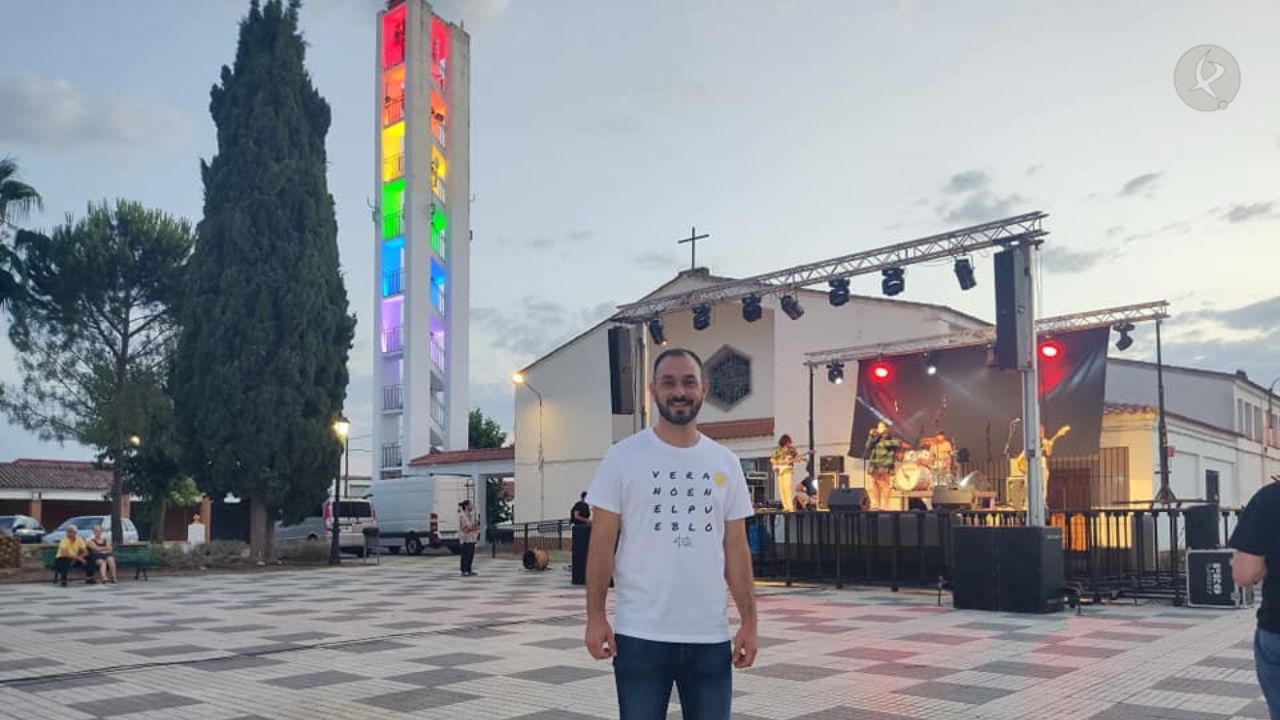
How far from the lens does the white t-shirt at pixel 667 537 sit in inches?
125

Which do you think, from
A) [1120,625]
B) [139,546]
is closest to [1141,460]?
[1120,625]

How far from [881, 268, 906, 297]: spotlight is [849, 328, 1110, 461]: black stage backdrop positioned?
4775mm

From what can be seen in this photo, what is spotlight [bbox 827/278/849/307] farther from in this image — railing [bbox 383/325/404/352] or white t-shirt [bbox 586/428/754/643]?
railing [bbox 383/325/404/352]

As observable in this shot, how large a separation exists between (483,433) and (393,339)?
56.5 feet

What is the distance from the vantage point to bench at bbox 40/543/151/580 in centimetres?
2017

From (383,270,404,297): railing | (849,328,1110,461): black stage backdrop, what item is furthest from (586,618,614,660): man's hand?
(383,270,404,297): railing

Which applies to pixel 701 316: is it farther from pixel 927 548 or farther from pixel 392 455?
pixel 392 455

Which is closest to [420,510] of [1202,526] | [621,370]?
[621,370]

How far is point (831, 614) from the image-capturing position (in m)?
13.1

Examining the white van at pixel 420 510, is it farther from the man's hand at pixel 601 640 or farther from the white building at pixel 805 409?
the man's hand at pixel 601 640

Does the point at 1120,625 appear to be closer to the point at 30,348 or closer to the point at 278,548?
the point at 278,548

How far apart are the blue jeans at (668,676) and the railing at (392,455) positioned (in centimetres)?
3937

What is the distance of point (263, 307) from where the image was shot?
Answer: 25.5m

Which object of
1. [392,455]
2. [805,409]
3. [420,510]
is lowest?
[420,510]
